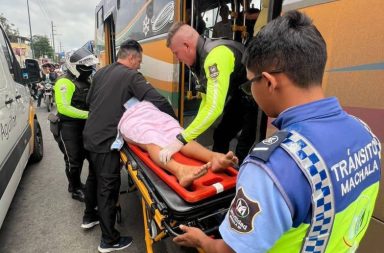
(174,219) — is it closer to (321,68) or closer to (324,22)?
(321,68)

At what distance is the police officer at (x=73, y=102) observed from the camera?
3.16 m

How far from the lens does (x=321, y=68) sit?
849mm

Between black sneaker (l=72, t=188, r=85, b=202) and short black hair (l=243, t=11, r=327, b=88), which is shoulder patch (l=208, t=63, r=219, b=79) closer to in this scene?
short black hair (l=243, t=11, r=327, b=88)

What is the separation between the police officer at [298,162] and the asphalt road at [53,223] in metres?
1.16

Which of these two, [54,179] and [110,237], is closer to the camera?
[110,237]

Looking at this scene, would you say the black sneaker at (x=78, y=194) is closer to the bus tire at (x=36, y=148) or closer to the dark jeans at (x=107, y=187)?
the dark jeans at (x=107, y=187)

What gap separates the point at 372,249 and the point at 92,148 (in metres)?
2.12

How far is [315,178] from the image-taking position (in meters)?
0.74

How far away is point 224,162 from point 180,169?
294mm

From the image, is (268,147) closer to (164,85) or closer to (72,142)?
(72,142)

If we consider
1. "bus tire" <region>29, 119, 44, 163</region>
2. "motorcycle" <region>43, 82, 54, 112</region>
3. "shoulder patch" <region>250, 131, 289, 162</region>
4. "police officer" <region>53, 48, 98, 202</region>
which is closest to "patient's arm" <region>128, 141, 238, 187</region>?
"shoulder patch" <region>250, 131, 289, 162</region>

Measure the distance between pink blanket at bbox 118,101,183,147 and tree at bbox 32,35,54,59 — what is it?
185 feet

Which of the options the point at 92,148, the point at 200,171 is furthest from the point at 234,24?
the point at 200,171

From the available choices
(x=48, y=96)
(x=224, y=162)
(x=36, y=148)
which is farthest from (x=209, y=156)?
(x=48, y=96)
